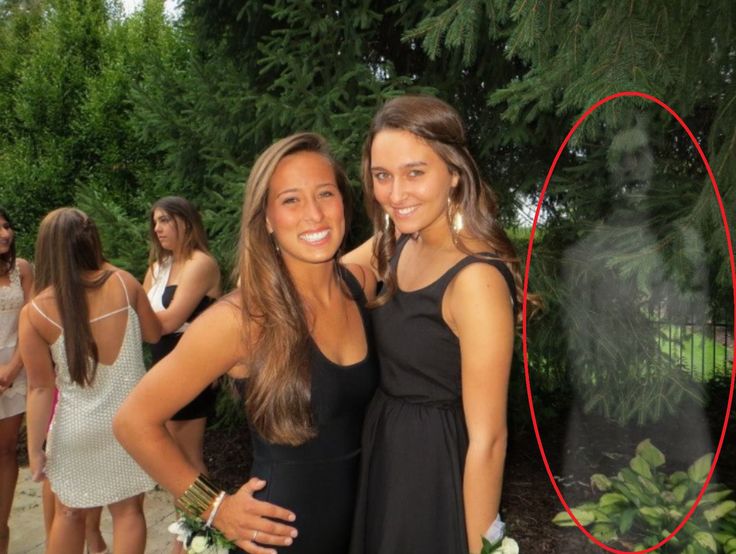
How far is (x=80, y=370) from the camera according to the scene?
3.24 metres

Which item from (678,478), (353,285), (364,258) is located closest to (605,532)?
(678,478)

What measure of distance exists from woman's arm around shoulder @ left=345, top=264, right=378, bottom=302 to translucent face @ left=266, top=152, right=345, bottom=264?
0.32 m

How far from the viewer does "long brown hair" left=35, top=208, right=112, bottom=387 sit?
3211mm

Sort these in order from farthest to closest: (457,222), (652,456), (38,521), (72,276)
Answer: (38,521) → (652,456) → (72,276) → (457,222)

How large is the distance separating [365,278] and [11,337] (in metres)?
2.91

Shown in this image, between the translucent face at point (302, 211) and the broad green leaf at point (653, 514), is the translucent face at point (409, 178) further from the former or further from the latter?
the broad green leaf at point (653, 514)

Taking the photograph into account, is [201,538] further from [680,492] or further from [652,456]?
[652,456]

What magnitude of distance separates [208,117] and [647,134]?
11.4 ft

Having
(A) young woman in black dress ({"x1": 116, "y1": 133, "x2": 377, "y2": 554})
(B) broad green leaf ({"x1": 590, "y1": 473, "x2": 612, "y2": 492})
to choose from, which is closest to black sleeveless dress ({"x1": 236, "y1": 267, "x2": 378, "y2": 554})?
(A) young woman in black dress ({"x1": 116, "y1": 133, "x2": 377, "y2": 554})

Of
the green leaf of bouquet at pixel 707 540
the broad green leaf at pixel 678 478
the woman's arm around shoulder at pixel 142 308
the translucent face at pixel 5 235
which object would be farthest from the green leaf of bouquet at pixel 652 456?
the translucent face at pixel 5 235

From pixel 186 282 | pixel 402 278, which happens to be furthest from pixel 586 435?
pixel 402 278

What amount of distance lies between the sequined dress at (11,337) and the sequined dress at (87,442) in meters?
0.92

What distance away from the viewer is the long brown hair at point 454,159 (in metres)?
1.92

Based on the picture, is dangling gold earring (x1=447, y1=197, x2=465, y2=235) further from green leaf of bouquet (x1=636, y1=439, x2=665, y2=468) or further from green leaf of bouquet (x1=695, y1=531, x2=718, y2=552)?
green leaf of bouquet (x1=636, y1=439, x2=665, y2=468)
